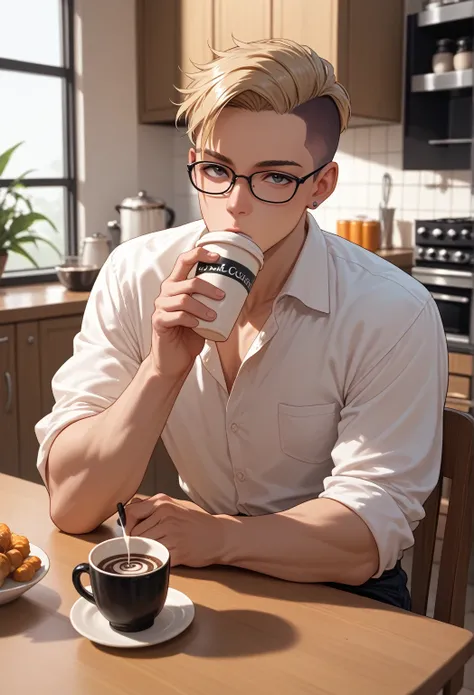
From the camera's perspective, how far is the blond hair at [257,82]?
1.12 m

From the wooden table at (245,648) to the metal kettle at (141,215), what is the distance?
2.91 metres

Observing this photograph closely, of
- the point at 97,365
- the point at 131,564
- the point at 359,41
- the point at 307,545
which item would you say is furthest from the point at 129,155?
the point at 131,564

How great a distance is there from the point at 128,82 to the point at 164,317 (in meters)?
3.31

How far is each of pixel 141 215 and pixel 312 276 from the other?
260 cm

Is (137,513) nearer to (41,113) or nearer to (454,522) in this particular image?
(454,522)

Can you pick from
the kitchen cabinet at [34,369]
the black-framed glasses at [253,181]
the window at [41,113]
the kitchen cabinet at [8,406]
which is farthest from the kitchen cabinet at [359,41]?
the black-framed glasses at [253,181]

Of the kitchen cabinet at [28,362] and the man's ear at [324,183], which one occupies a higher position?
the man's ear at [324,183]

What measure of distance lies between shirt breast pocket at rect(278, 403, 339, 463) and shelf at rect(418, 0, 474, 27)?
8.24 ft

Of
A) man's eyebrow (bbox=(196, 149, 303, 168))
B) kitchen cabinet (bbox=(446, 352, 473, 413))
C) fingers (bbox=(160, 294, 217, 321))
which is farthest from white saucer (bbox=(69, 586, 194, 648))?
kitchen cabinet (bbox=(446, 352, 473, 413))

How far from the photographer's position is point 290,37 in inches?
138

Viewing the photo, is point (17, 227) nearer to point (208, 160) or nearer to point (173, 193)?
point (173, 193)

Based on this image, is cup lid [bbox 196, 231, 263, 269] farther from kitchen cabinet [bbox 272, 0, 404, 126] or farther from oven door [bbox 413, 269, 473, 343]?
kitchen cabinet [bbox 272, 0, 404, 126]

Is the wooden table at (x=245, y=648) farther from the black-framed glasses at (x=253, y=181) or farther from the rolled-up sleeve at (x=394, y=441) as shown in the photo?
the black-framed glasses at (x=253, y=181)

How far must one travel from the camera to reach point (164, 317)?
104 centimetres
